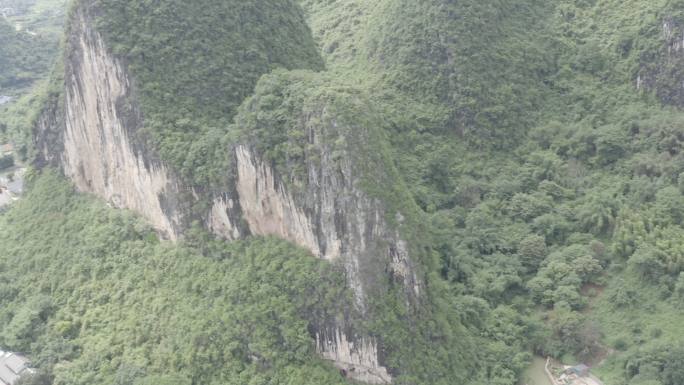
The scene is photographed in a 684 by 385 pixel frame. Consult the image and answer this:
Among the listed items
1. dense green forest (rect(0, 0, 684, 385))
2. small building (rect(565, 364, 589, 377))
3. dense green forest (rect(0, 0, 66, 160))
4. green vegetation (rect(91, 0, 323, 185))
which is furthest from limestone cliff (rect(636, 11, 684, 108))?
dense green forest (rect(0, 0, 66, 160))

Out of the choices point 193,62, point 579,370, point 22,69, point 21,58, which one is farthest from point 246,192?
point 21,58

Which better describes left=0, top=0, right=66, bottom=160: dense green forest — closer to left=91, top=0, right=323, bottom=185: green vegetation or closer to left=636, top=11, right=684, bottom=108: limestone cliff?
left=91, top=0, right=323, bottom=185: green vegetation

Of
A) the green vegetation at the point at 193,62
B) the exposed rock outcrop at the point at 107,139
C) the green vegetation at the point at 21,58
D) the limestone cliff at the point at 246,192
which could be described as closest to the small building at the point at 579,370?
the limestone cliff at the point at 246,192

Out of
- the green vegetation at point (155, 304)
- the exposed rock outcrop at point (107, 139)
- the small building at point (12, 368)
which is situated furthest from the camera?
the exposed rock outcrop at point (107, 139)

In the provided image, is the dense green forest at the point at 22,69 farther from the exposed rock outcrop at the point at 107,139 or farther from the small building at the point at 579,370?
the small building at the point at 579,370

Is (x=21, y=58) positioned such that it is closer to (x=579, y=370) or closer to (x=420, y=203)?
(x=420, y=203)

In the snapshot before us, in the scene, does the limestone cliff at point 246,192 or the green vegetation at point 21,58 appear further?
the green vegetation at point 21,58

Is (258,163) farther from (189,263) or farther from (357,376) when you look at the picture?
(357,376)
